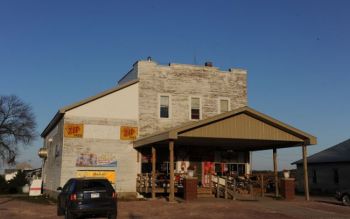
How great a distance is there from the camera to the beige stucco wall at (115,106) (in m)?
28.1

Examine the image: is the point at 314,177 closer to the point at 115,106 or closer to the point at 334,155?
the point at 334,155

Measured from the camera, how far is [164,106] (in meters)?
31.0

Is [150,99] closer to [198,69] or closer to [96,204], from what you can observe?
[198,69]

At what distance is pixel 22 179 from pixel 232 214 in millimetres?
33209

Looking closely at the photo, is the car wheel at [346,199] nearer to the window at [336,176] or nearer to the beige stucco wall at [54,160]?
the window at [336,176]

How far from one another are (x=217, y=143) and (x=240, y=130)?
4.55 meters

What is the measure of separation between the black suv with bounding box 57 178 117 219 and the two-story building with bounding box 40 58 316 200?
308 inches

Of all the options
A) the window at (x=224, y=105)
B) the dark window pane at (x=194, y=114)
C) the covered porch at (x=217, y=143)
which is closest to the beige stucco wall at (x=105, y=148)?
the covered porch at (x=217, y=143)

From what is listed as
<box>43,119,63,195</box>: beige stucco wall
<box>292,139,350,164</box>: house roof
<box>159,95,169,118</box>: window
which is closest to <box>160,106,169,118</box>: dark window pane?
<box>159,95,169,118</box>: window

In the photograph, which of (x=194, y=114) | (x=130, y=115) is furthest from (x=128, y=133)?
(x=194, y=114)

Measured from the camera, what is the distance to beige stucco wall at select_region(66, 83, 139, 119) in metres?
28.1

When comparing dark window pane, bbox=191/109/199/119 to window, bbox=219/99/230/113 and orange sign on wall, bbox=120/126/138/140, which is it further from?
orange sign on wall, bbox=120/126/138/140

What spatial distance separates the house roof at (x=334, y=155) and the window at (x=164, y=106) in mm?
16319

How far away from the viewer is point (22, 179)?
151 feet
